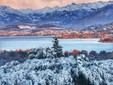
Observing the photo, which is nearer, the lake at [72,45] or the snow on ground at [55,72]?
the snow on ground at [55,72]

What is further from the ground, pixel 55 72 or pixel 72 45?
pixel 55 72

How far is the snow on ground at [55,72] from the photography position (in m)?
7.67

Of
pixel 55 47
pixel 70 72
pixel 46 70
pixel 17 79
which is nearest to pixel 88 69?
pixel 70 72

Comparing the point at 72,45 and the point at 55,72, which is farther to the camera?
the point at 72,45

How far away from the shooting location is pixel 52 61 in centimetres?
855

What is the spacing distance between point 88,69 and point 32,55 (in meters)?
2.15

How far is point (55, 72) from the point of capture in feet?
26.3

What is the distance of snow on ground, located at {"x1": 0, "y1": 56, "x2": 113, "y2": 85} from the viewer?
767cm

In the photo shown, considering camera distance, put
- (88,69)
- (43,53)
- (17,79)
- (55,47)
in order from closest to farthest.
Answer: (17,79)
(88,69)
(43,53)
(55,47)

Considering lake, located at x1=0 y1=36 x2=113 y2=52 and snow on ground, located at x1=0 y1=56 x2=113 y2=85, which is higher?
snow on ground, located at x1=0 y1=56 x2=113 y2=85

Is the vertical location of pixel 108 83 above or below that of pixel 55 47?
below

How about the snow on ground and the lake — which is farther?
the lake

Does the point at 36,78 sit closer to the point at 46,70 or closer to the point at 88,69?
the point at 46,70

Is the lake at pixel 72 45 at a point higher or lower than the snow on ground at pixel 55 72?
lower
